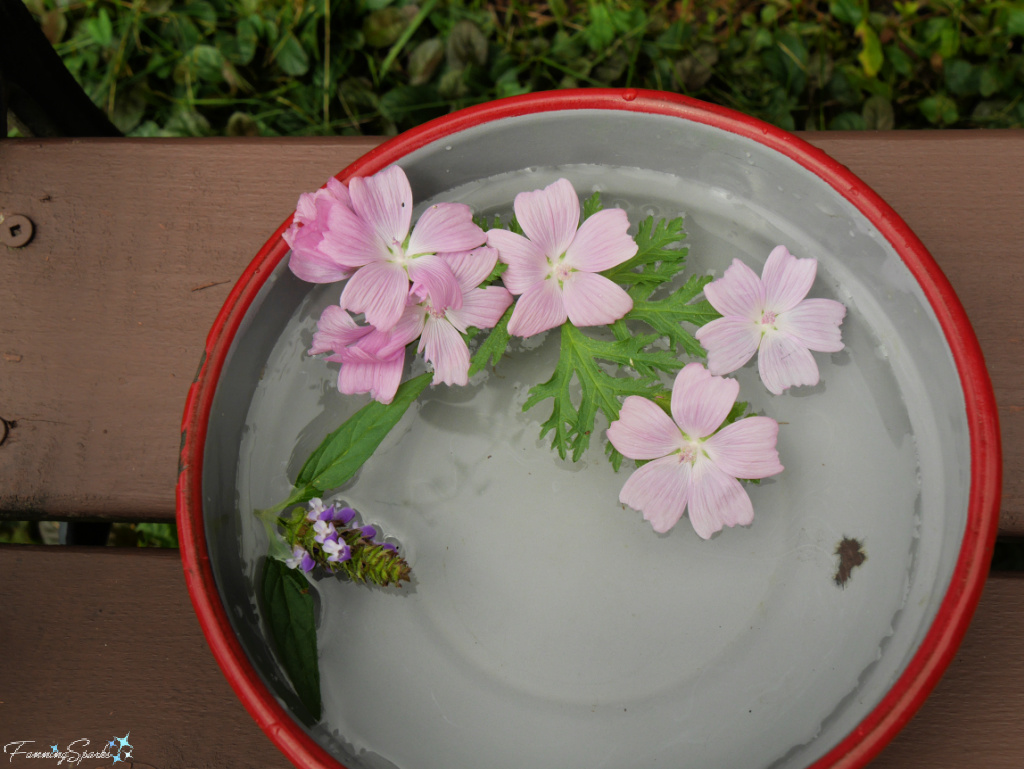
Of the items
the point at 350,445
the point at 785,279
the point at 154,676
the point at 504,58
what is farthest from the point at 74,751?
the point at 504,58

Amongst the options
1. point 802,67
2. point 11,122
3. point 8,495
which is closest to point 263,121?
point 11,122

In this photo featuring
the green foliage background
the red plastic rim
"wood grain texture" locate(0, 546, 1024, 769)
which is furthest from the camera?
the green foliage background

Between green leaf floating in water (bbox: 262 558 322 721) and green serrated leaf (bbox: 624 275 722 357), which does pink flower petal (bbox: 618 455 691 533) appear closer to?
green serrated leaf (bbox: 624 275 722 357)

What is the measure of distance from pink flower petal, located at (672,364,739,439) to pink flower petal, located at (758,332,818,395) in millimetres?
52

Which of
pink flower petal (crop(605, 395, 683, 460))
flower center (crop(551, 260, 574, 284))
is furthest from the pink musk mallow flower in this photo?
flower center (crop(551, 260, 574, 284))

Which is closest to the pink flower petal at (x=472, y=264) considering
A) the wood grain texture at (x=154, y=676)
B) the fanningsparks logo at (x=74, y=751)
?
the wood grain texture at (x=154, y=676)

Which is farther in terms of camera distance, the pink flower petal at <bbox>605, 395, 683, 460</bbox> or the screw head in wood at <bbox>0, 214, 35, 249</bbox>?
the screw head in wood at <bbox>0, 214, 35, 249</bbox>

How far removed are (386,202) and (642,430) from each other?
9.5 inches

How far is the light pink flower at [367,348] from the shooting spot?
1.64 ft

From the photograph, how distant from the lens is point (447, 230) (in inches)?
19.2

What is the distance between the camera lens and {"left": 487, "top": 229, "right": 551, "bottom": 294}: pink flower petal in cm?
50

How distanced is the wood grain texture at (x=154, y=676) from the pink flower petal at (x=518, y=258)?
1.30ft

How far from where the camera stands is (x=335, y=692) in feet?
1.79

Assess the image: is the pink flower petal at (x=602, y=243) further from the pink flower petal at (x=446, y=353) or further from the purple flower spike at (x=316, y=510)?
the purple flower spike at (x=316, y=510)
